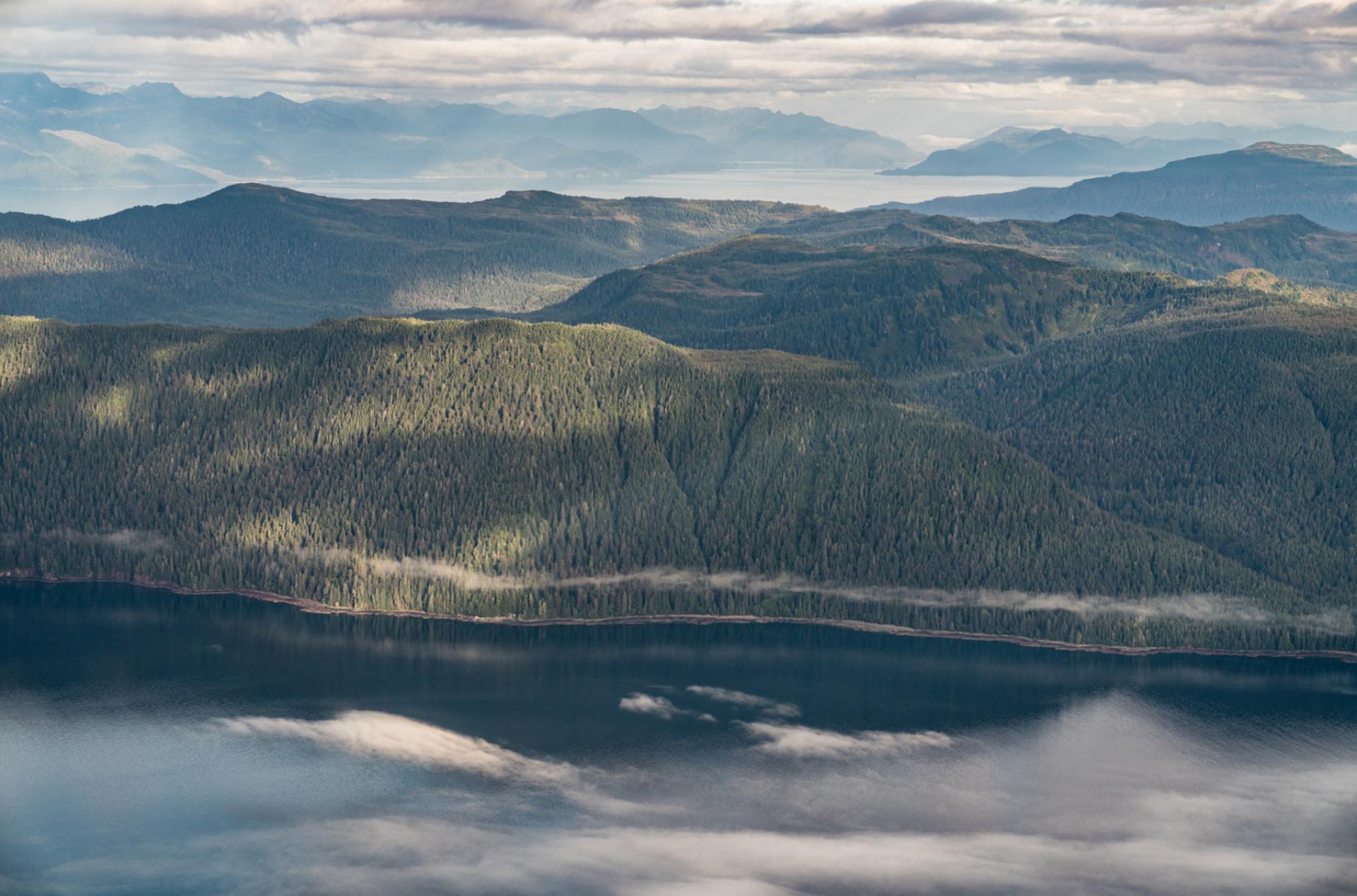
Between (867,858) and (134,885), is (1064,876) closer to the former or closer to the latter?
(867,858)

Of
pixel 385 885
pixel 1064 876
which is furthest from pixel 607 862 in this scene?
pixel 1064 876

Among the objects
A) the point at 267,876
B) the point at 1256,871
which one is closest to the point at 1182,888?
the point at 1256,871

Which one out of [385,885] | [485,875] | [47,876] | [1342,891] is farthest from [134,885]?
[1342,891]

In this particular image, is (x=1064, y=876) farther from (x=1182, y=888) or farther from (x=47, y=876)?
(x=47, y=876)

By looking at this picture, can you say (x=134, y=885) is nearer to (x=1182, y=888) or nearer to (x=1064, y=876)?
(x=1064, y=876)

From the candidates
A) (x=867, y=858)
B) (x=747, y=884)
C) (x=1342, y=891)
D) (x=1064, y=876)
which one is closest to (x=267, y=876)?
(x=747, y=884)

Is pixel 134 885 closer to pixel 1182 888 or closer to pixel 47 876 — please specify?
pixel 47 876
